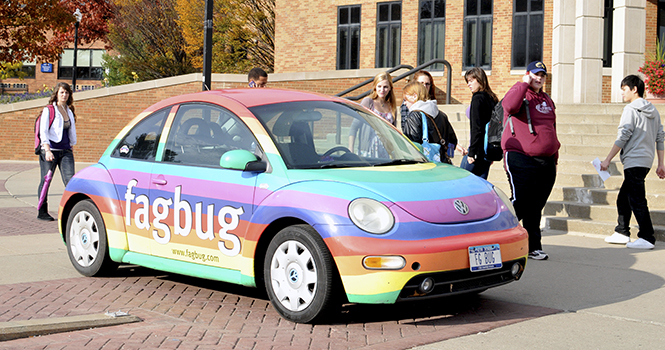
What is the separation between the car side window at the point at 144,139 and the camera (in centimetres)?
625

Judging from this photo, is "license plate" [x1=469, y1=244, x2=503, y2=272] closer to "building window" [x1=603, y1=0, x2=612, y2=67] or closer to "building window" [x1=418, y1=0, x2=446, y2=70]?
"building window" [x1=603, y1=0, x2=612, y2=67]

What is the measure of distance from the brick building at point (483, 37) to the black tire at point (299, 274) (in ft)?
49.7

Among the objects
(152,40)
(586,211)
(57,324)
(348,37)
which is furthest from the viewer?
(152,40)

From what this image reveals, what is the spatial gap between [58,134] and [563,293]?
6966mm

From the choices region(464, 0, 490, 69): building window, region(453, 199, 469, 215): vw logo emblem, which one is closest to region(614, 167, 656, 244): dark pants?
region(453, 199, 469, 215): vw logo emblem

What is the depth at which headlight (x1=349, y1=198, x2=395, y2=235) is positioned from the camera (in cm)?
468

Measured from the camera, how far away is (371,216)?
4715 millimetres

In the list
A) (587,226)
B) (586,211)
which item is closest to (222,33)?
(586,211)

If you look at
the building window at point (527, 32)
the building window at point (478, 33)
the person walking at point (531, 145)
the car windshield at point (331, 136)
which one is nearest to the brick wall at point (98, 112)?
the building window at point (478, 33)

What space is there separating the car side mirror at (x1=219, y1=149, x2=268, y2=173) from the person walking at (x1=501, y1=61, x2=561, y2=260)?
299 centimetres

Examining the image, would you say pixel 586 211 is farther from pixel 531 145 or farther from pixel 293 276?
pixel 293 276

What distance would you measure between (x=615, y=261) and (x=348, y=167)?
3.47 m

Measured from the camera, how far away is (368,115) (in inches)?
247

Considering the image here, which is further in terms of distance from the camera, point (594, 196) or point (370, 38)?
point (370, 38)
